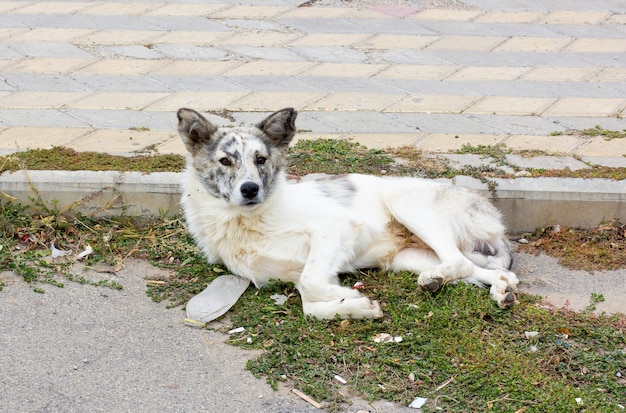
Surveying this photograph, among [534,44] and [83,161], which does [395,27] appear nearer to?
[534,44]

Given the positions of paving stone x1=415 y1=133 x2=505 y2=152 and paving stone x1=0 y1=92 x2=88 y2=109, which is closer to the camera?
paving stone x1=415 y1=133 x2=505 y2=152

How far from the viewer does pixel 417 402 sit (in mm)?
4223

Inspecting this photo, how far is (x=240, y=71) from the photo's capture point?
28.1 ft

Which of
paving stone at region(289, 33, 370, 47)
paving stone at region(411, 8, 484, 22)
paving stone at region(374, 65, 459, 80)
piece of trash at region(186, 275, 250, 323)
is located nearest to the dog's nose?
piece of trash at region(186, 275, 250, 323)

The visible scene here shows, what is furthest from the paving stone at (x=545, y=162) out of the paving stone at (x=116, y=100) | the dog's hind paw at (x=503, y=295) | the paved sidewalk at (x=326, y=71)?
the paving stone at (x=116, y=100)

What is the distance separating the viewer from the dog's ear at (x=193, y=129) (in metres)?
5.34

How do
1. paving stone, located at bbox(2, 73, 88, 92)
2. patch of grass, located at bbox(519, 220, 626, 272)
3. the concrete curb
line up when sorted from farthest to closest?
paving stone, located at bbox(2, 73, 88, 92) < the concrete curb < patch of grass, located at bbox(519, 220, 626, 272)

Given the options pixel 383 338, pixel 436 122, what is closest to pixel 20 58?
pixel 436 122

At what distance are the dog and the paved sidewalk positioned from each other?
1.33 metres

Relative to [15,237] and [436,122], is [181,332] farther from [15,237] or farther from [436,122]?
[436,122]

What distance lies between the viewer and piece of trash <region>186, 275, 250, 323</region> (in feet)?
16.6

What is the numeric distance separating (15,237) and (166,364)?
6.13ft

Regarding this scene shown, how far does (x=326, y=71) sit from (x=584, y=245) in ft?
11.6

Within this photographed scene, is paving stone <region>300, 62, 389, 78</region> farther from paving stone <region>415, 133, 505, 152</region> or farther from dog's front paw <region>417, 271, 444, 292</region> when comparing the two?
dog's front paw <region>417, 271, 444, 292</region>
